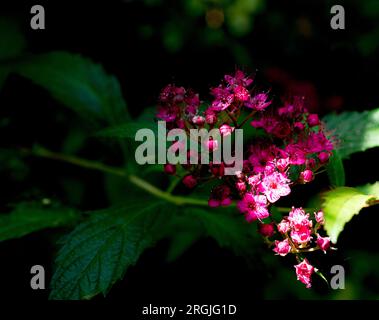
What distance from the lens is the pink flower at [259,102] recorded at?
5.03 feet

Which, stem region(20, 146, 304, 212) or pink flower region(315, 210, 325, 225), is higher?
stem region(20, 146, 304, 212)

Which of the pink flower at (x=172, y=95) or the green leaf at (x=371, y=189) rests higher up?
the pink flower at (x=172, y=95)

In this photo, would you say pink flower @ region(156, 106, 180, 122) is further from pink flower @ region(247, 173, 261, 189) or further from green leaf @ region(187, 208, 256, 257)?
green leaf @ region(187, 208, 256, 257)

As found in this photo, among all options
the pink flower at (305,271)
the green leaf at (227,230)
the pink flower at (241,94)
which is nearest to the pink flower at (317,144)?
the pink flower at (241,94)

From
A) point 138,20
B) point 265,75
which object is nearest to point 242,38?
point 265,75

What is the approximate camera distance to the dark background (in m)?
2.23

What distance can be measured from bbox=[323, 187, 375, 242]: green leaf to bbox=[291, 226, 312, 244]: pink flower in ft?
0.28

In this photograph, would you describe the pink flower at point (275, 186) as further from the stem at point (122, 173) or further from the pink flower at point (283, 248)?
the stem at point (122, 173)

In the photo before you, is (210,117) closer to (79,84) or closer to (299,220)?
(299,220)

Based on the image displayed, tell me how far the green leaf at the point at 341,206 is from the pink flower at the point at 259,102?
34 centimetres

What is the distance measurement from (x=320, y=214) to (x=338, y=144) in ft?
1.65

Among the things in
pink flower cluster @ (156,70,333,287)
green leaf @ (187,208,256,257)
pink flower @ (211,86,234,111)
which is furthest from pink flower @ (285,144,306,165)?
green leaf @ (187,208,256,257)

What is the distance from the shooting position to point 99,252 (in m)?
1.48

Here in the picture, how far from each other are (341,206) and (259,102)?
0.45m
